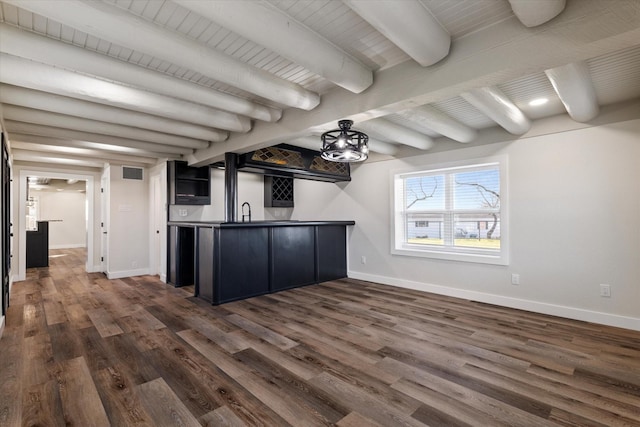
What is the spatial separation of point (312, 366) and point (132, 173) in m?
5.74

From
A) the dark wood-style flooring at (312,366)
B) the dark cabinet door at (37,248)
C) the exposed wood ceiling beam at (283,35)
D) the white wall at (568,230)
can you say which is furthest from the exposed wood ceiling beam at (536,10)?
the dark cabinet door at (37,248)

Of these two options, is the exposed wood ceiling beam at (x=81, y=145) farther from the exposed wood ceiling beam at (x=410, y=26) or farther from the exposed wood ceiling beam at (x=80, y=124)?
the exposed wood ceiling beam at (x=410, y=26)

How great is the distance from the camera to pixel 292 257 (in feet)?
16.8

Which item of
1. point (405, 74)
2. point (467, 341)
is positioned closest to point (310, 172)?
point (405, 74)

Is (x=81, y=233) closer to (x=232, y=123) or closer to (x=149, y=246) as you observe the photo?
(x=149, y=246)

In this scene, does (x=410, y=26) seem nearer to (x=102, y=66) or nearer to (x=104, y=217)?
(x=102, y=66)

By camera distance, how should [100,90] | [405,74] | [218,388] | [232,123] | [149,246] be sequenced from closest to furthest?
[218,388], [405,74], [100,90], [232,123], [149,246]

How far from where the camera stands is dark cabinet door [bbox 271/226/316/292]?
4891 millimetres

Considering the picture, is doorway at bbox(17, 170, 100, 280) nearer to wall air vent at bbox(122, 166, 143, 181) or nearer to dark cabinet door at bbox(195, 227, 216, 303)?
wall air vent at bbox(122, 166, 143, 181)

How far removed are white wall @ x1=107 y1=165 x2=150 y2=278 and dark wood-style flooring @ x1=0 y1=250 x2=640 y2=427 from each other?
78.6 inches

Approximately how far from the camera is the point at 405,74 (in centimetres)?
243

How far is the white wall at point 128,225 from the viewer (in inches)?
239

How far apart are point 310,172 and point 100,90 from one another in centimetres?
307

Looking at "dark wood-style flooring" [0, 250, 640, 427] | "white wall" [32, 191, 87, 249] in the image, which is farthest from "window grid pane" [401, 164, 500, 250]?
"white wall" [32, 191, 87, 249]
